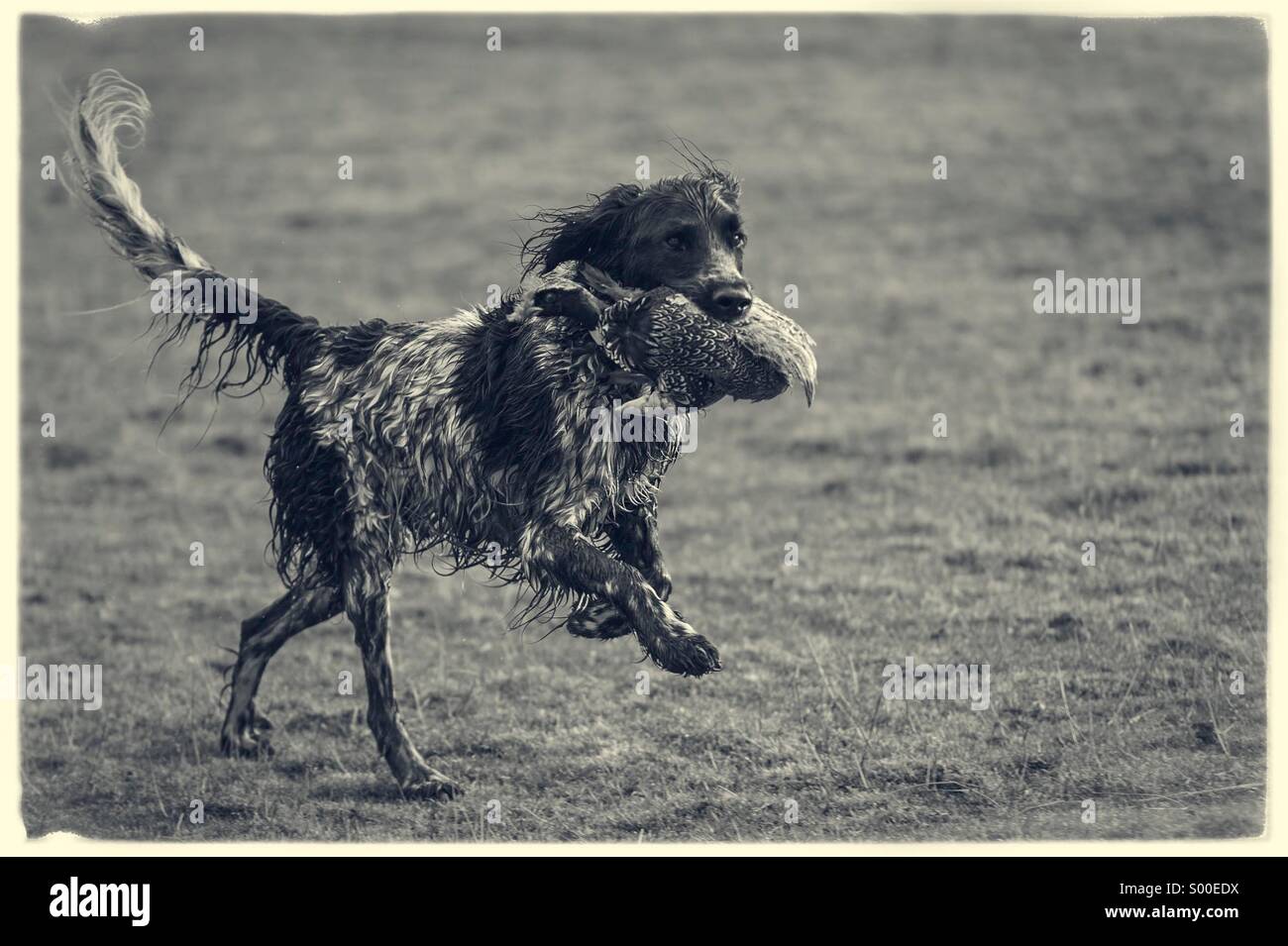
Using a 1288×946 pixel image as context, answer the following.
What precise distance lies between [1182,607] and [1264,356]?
6576 millimetres

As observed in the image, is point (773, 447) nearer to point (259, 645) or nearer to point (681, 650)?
point (259, 645)

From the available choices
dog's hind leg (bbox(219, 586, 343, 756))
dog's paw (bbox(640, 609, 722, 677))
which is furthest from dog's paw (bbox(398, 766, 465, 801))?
dog's paw (bbox(640, 609, 722, 677))

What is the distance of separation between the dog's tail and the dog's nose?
2.48 m

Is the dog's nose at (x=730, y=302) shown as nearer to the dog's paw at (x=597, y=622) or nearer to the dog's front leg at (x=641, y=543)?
the dog's front leg at (x=641, y=543)

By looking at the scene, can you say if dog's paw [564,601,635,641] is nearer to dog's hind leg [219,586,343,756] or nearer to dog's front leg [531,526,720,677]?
dog's front leg [531,526,720,677]

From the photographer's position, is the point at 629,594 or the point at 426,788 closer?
the point at 629,594

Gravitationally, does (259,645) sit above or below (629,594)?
below

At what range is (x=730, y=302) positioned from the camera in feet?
23.6

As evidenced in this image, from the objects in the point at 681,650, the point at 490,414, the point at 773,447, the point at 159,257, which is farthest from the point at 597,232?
the point at 773,447

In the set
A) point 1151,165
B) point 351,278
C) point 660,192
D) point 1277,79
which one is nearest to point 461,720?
point 660,192

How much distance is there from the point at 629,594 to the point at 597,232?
1.87 meters

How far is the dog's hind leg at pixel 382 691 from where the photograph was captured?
820 cm

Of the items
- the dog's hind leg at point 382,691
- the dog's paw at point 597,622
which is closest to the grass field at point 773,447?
the dog's hind leg at point 382,691

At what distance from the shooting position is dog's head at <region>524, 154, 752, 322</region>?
728cm
